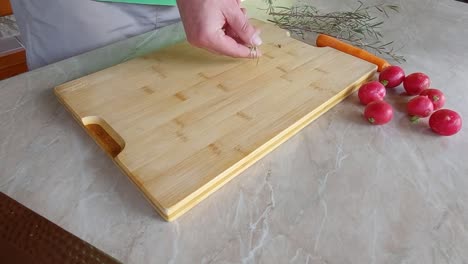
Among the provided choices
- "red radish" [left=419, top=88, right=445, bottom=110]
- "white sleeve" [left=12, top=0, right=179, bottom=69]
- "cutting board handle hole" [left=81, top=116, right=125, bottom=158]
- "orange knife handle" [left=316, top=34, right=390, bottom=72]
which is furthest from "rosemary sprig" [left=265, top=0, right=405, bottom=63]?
"cutting board handle hole" [left=81, top=116, right=125, bottom=158]

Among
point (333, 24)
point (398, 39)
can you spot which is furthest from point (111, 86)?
point (398, 39)

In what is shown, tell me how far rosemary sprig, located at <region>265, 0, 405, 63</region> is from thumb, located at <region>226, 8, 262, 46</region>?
28 centimetres

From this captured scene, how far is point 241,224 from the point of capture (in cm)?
51

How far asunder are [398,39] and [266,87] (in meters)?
0.51

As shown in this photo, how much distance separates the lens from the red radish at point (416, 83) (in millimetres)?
740

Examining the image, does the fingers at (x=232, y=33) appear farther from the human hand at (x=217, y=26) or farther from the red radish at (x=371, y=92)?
the red radish at (x=371, y=92)

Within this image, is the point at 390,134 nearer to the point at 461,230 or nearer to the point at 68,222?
the point at 461,230

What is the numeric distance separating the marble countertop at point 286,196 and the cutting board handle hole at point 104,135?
0.05 feet

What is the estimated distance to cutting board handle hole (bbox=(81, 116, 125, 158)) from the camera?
0.61 metres

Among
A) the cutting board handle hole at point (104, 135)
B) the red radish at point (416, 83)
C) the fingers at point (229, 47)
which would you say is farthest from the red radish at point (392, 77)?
the cutting board handle hole at point (104, 135)

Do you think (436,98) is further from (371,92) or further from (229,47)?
(229,47)

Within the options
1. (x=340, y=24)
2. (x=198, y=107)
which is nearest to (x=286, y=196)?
(x=198, y=107)

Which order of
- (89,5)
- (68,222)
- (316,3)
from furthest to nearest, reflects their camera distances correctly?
(316,3)
(89,5)
(68,222)

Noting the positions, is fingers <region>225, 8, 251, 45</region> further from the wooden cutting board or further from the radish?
the radish
